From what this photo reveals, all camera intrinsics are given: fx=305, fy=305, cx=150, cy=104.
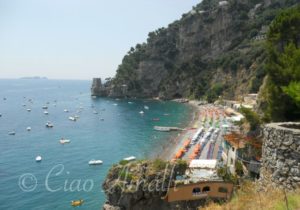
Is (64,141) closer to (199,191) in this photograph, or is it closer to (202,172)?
(202,172)

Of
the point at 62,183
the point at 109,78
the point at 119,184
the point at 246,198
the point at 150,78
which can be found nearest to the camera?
the point at 246,198

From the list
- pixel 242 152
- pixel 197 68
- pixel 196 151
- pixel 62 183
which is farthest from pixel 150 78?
pixel 242 152

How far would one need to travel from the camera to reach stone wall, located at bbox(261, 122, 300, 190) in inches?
326

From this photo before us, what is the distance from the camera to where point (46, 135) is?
5559cm

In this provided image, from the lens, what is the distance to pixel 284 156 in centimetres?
852

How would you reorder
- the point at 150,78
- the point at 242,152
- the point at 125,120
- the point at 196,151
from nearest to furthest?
the point at 242,152
the point at 196,151
the point at 125,120
the point at 150,78

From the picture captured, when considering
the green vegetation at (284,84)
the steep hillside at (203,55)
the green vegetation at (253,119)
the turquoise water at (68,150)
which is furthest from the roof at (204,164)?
the steep hillside at (203,55)

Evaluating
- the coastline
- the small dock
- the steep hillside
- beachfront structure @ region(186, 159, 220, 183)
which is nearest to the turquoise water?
the coastline

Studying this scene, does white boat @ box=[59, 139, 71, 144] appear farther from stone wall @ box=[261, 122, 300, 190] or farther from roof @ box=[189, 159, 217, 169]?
stone wall @ box=[261, 122, 300, 190]

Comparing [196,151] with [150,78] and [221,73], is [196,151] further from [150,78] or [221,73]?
[150,78]

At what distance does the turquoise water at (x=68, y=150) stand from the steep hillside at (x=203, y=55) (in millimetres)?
17770

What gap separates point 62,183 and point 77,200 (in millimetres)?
5327

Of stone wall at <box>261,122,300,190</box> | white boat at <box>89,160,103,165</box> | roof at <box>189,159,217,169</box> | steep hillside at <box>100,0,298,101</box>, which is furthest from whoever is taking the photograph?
steep hillside at <box>100,0,298,101</box>

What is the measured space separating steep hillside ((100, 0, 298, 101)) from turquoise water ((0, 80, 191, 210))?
17.8 meters
